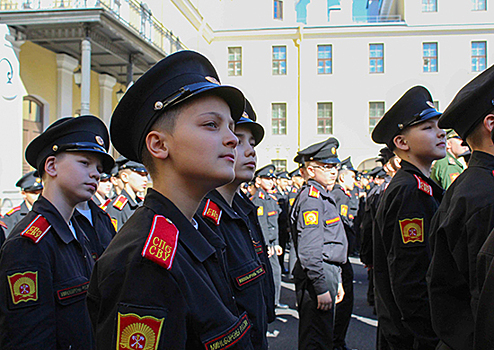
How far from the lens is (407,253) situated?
280 cm

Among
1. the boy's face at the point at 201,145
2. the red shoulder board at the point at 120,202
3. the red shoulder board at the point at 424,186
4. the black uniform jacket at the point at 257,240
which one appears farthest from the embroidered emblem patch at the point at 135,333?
the red shoulder board at the point at 120,202

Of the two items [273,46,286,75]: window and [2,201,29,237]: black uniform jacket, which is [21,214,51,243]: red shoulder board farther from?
[273,46,286,75]: window

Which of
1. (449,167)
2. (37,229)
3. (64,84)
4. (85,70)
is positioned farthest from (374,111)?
(37,229)

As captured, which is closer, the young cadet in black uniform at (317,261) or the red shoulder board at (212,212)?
the red shoulder board at (212,212)

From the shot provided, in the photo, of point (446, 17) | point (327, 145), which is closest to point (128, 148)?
point (327, 145)

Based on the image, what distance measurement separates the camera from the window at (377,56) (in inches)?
972

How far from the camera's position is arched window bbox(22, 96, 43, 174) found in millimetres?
11680

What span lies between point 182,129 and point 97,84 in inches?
596

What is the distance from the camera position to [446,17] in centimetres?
2439

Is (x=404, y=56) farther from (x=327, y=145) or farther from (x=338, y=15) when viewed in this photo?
(x=327, y=145)

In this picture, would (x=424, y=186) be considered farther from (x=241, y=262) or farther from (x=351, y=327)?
(x=351, y=327)

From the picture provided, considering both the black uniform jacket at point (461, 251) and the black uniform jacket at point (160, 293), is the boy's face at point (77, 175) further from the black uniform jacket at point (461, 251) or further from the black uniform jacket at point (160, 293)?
the black uniform jacket at point (461, 251)

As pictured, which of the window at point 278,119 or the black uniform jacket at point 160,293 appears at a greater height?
the window at point 278,119

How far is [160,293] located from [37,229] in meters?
1.52
